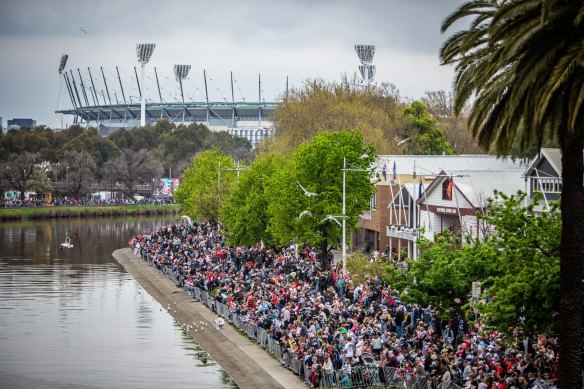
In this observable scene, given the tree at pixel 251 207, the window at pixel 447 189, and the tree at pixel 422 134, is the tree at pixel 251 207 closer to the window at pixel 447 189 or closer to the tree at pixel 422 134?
the window at pixel 447 189

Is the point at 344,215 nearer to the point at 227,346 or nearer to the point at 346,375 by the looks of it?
the point at 227,346

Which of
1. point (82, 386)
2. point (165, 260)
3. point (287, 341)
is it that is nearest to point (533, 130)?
point (287, 341)

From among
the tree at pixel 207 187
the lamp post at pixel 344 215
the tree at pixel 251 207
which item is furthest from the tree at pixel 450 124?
the lamp post at pixel 344 215

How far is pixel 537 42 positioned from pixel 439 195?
50.3 m

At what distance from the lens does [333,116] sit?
13438 centimetres

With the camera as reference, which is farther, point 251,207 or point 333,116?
point 333,116

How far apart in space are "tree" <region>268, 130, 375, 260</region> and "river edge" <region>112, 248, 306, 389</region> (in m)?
9.16

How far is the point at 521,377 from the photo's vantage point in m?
32.6

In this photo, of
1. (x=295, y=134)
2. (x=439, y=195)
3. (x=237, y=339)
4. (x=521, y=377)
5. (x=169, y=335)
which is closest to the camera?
(x=521, y=377)

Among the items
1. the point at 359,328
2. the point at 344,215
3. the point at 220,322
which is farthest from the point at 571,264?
the point at 344,215

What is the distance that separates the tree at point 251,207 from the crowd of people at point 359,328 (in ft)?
18.5

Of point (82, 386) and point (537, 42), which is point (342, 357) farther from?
point (537, 42)

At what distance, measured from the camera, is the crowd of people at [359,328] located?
35.2 m

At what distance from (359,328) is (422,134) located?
84.5m
